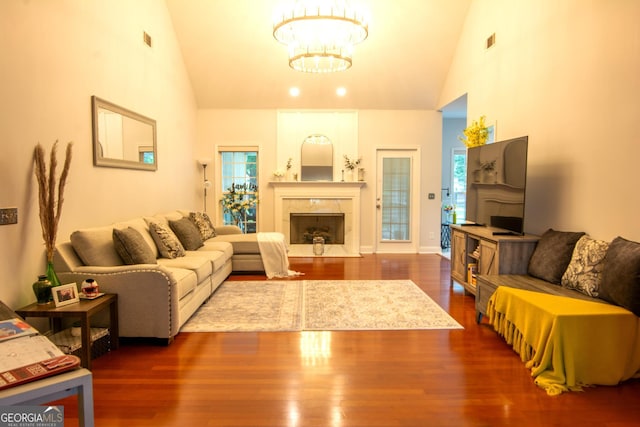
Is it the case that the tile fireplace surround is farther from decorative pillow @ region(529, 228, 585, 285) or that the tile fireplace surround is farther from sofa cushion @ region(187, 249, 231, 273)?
decorative pillow @ region(529, 228, 585, 285)

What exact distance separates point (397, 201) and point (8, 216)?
6.43 m

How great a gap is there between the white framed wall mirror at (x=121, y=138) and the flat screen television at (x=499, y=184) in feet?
13.8

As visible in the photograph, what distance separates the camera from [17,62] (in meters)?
3.05

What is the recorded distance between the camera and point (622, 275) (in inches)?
108

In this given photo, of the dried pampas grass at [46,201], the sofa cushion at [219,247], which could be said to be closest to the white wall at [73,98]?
the dried pampas grass at [46,201]

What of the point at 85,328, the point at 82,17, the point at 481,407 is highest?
the point at 82,17

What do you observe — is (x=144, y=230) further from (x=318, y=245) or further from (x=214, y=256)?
(x=318, y=245)

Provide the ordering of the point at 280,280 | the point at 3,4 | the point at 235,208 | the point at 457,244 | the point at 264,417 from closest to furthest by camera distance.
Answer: the point at 264,417, the point at 3,4, the point at 457,244, the point at 280,280, the point at 235,208

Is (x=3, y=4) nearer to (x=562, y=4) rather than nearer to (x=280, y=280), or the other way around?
(x=280, y=280)

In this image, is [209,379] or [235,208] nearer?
[209,379]

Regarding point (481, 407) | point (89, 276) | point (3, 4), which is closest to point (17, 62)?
point (3, 4)

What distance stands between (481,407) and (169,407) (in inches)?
73.0

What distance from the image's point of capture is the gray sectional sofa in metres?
3.28

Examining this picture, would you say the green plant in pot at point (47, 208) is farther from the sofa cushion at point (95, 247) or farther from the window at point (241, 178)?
the window at point (241, 178)
